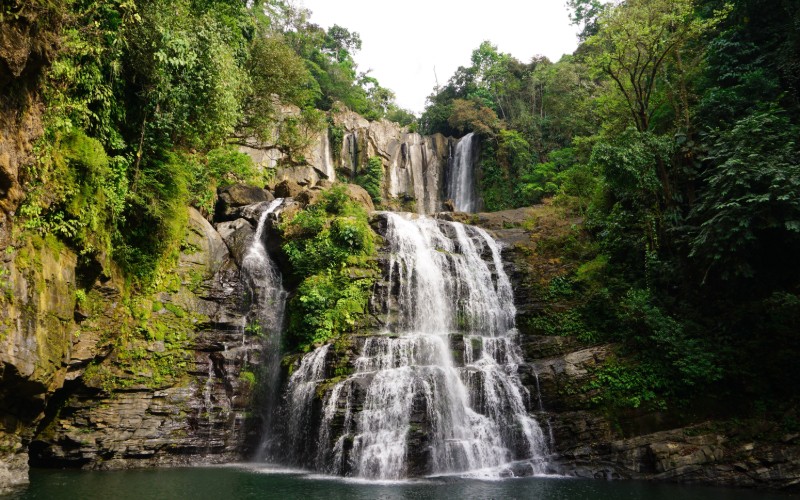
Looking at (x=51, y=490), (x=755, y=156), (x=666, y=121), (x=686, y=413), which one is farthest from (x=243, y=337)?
(x=666, y=121)

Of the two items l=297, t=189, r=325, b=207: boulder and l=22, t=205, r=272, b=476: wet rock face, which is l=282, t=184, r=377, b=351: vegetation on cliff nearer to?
l=297, t=189, r=325, b=207: boulder

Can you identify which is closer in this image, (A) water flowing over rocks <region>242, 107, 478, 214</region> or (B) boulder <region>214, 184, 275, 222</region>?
(B) boulder <region>214, 184, 275, 222</region>

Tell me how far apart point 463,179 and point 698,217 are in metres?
21.1

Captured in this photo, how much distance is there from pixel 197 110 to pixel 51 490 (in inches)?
398

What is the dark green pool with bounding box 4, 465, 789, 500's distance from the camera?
28.6ft

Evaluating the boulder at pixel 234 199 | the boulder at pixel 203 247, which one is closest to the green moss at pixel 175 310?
the boulder at pixel 203 247

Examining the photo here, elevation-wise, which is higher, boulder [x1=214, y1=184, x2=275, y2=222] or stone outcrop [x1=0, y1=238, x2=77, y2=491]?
boulder [x1=214, y1=184, x2=275, y2=222]

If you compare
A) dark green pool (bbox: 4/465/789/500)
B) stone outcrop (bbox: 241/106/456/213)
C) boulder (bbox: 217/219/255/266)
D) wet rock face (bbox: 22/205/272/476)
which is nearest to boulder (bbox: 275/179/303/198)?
boulder (bbox: 217/219/255/266)

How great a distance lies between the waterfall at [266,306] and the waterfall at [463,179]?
17.0 m

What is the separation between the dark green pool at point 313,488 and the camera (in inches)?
344

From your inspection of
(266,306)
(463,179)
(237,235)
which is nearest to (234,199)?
(237,235)

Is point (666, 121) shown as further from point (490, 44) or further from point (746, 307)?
point (490, 44)

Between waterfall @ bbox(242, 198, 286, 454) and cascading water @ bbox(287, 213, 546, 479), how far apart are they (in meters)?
1.67

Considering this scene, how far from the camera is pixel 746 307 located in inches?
451
